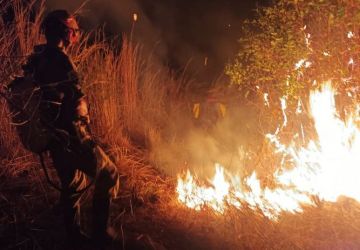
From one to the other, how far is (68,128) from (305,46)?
Result: 3422mm

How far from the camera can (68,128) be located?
3430 mm

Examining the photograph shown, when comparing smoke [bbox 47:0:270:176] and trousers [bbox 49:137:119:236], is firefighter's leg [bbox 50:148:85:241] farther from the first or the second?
smoke [bbox 47:0:270:176]

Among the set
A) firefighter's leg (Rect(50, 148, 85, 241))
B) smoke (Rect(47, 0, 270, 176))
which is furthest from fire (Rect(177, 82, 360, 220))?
firefighter's leg (Rect(50, 148, 85, 241))

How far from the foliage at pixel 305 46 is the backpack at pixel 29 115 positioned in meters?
3.20

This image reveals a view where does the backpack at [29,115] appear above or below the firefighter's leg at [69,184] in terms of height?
above

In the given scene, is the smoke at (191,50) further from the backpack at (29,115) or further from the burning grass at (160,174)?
the backpack at (29,115)

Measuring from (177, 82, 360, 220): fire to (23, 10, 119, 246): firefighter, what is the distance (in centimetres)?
151

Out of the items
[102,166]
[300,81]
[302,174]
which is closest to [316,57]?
[300,81]

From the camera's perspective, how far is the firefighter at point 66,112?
3322 mm

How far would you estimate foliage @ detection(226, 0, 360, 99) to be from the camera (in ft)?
17.0

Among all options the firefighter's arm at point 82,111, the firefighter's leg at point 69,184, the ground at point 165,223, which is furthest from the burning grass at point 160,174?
the firefighter's arm at point 82,111

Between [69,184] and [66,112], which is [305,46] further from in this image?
[69,184]

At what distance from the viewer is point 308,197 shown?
4.82 metres

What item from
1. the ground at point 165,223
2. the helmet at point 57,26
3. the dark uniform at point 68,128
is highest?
the helmet at point 57,26
